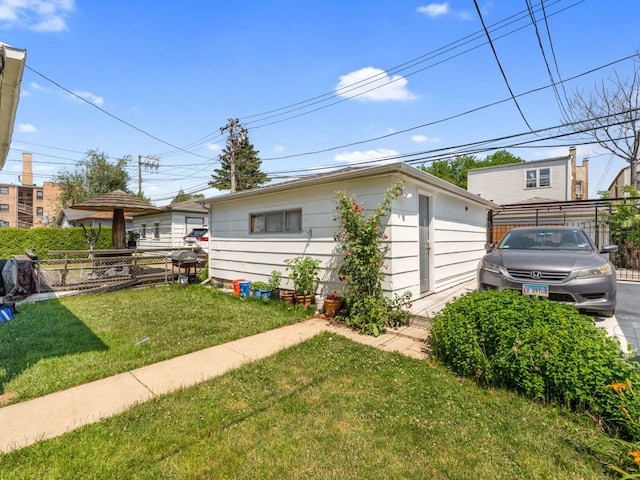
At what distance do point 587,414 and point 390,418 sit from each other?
155 cm

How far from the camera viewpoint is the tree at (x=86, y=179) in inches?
940

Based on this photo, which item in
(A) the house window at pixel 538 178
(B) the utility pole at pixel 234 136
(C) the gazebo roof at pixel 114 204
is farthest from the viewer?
(B) the utility pole at pixel 234 136

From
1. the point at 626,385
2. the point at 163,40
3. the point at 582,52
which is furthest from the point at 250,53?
the point at 626,385

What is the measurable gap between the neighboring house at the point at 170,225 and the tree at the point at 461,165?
1227 inches

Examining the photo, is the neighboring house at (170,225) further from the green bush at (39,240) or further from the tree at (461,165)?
the tree at (461,165)

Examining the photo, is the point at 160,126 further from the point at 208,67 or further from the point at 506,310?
the point at 506,310

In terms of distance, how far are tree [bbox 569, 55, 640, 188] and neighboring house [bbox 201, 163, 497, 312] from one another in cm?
810

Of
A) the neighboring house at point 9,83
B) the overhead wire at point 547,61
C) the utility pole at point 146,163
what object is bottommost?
the neighboring house at point 9,83

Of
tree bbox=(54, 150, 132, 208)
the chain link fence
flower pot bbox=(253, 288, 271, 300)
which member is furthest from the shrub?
tree bbox=(54, 150, 132, 208)

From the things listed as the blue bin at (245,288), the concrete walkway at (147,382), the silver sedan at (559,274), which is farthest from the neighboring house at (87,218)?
the silver sedan at (559,274)

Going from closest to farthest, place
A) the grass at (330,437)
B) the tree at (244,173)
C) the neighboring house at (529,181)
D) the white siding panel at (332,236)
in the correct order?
the grass at (330,437)
the white siding panel at (332,236)
the neighboring house at (529,181)
the tree at (244,173)

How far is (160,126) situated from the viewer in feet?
47.5

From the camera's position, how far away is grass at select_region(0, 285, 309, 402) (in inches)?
132

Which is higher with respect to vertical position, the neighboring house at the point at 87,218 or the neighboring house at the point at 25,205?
the neighboring house at the point at 25,205
